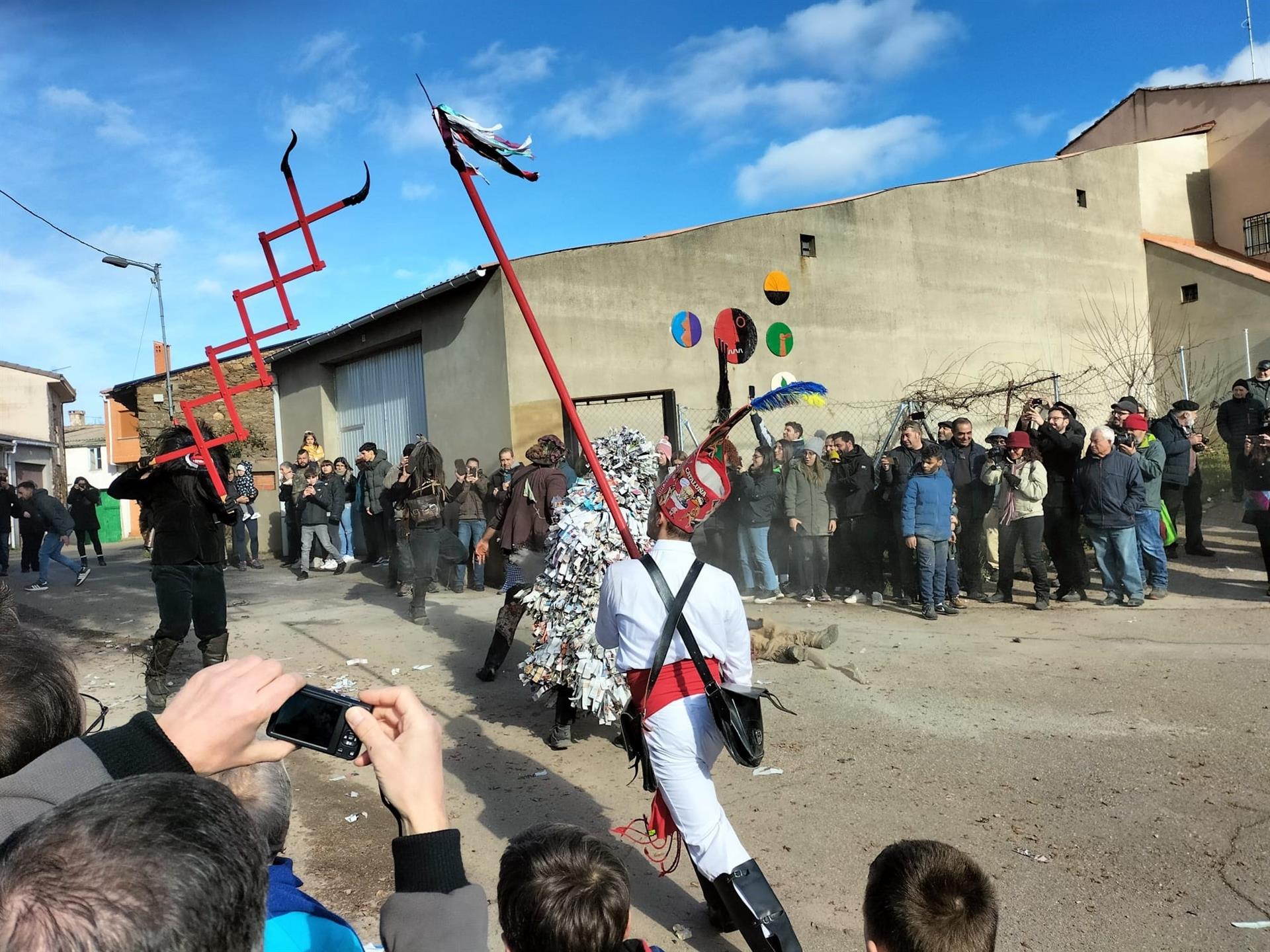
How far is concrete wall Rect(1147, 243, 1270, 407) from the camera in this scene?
17172mm

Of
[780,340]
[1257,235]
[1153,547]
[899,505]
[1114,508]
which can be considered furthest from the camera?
[1257,235]

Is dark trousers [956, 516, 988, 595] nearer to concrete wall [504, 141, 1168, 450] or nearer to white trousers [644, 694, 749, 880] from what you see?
concrete wall [504, 141, 1168, 450]

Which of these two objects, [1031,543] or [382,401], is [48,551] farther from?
[1031,543]

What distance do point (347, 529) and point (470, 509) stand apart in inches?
149

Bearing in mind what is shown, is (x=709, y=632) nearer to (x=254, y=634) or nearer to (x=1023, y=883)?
(x=1023, y=883)

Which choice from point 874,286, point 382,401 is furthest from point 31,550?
point 874,286

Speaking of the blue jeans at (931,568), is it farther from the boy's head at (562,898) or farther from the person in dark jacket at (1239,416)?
the boy's head at (562,898)

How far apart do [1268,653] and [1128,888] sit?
163 inches

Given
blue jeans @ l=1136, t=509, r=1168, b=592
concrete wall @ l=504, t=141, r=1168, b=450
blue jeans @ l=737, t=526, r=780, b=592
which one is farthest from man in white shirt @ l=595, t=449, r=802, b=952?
concrete wall @ l=504, t=141, r=1168, b=450

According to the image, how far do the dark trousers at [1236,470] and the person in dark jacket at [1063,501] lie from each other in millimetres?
2878

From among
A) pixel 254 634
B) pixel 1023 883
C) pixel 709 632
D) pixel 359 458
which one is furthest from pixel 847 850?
pixel 359 458

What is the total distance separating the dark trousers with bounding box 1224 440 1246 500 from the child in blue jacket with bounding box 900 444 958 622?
14.7 feet

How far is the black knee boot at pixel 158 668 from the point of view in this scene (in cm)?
609

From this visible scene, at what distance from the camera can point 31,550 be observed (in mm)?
15414
